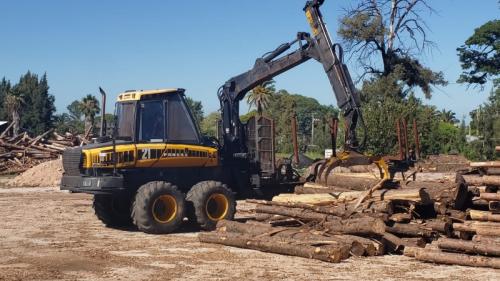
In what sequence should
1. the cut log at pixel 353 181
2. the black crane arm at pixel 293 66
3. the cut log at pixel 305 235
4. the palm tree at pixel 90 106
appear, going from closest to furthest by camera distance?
1. the cut log at pixel 305 235
2. the cut log at pixel 353 181
3. the black crane arm at pixel 293 66
4. the palm tree at pixel 90 106

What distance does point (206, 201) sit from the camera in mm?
13953

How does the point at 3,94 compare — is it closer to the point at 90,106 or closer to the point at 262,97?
the point at 90,106

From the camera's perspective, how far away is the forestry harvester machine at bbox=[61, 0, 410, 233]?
13.5m

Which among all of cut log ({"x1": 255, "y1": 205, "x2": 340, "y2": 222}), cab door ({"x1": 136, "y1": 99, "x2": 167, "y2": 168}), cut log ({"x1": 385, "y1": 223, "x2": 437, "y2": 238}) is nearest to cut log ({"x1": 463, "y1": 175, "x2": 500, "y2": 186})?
cut log ({"x1": 385, "y1": 223, "x2": 437, "y2": 238})

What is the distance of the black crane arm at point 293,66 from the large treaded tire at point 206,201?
226cm

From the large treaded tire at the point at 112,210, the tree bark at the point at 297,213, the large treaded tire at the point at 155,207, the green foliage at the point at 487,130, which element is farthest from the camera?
the green foliage at the point at 487,130

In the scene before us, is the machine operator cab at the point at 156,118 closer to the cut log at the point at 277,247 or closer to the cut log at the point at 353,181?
the cut log at the point at 277,247

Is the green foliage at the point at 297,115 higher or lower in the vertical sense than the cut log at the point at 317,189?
higher

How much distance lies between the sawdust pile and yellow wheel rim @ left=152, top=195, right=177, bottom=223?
19079mm

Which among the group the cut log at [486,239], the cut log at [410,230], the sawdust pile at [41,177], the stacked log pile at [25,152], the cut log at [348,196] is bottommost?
the cut log at [486,239]

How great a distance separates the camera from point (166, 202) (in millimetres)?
13602

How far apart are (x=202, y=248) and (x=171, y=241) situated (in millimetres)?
1051

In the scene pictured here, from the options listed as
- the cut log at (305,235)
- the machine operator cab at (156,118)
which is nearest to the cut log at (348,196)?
the cut log at (305,235)

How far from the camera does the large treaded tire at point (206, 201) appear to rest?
1384cm
